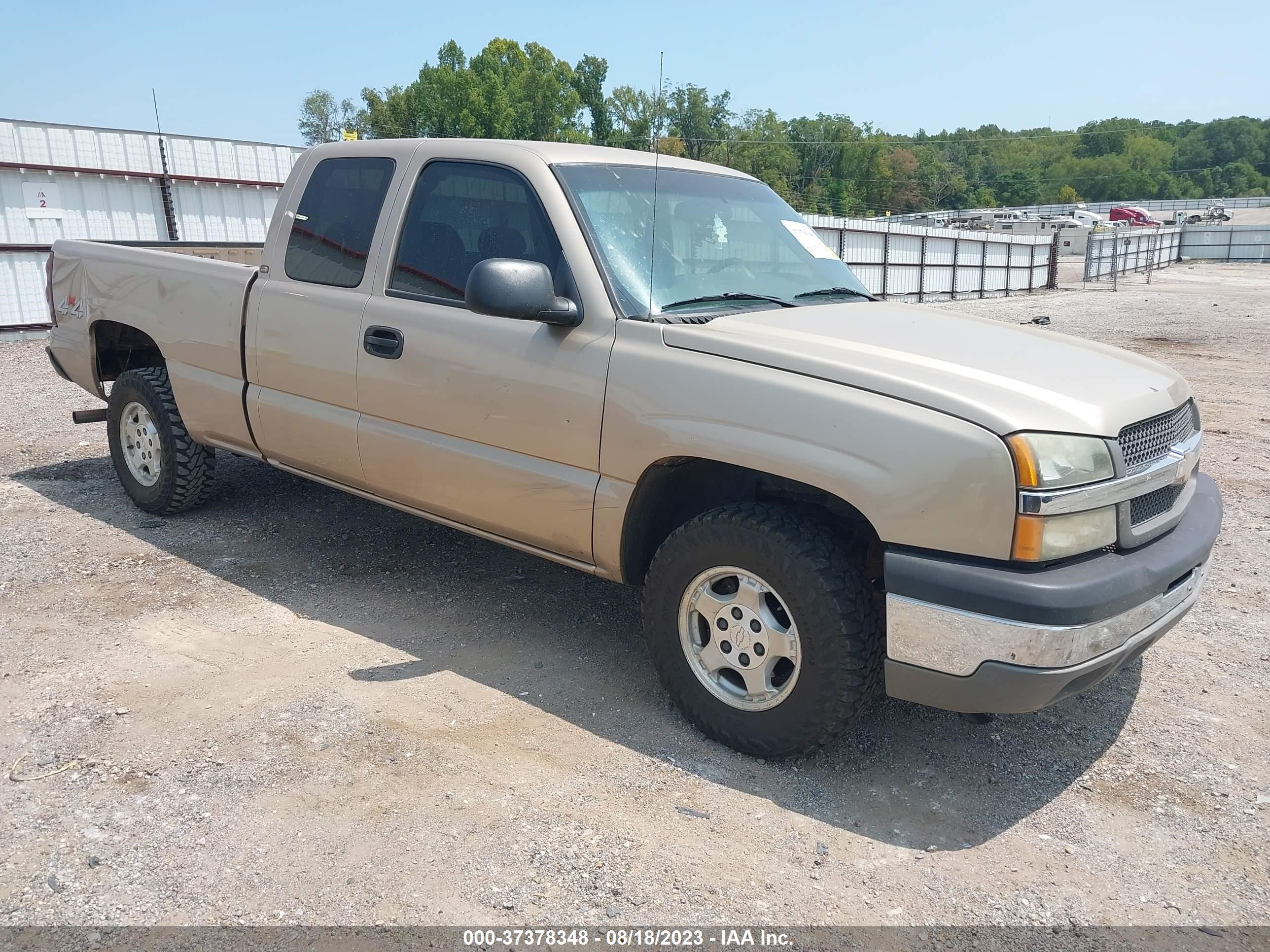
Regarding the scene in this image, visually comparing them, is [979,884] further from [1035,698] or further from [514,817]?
[514,817]

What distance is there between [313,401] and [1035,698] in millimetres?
3218

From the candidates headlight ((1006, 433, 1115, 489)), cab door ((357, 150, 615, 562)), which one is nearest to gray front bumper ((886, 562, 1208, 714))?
headlight ((1006, 433, 1115, 489))

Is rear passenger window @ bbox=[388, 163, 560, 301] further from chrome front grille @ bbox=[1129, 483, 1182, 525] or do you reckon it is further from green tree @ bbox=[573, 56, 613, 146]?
green tree @ bbox=[573, 56, 613, 146]

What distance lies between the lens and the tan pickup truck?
278 centimetres

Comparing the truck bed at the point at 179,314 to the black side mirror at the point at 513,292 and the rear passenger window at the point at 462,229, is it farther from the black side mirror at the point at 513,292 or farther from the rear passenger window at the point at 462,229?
the black side mirror at the point at 513,292

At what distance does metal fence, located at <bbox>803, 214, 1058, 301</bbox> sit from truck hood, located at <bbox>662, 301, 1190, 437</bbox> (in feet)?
51.4

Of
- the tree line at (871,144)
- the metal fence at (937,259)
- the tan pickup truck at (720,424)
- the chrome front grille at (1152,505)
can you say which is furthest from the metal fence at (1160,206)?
the chrome front grille at (1152,505)

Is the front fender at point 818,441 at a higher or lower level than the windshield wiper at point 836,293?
lower

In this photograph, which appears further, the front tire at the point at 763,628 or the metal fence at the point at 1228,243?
the metal fence at the point at 1228,243

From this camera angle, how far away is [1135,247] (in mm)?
38562

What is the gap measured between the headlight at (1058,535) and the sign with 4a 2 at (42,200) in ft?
51.2

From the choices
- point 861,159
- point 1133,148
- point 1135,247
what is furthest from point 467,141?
point 1133,148

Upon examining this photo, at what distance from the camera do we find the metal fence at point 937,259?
21766 mm

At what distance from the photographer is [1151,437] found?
311 cm
